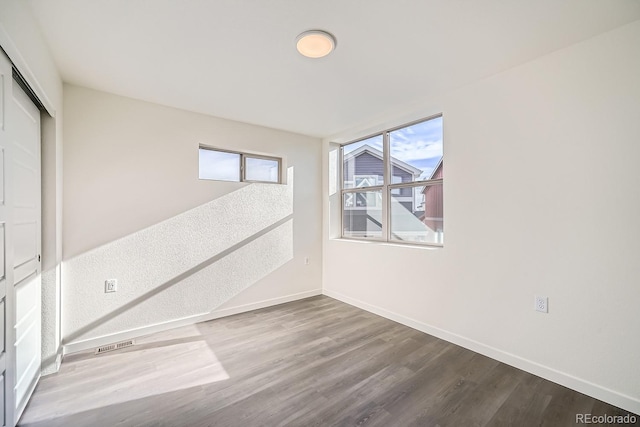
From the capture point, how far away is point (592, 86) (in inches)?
74.9

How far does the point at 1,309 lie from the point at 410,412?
2312mm

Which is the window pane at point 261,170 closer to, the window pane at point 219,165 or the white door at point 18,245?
the window pane at point 219,165

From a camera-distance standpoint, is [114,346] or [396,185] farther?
[396,185]

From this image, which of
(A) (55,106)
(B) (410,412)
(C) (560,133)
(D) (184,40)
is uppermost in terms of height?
(D) (184,40)

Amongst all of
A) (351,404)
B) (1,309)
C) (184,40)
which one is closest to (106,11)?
(184,40)

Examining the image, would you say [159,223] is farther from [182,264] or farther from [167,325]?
[167,325]

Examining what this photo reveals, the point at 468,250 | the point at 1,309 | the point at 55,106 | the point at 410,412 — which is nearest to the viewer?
the point at 1,309

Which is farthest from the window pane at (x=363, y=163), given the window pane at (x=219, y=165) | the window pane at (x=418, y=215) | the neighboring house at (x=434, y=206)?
the window pane at (x=219, y=165)

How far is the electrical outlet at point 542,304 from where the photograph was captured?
211 cm

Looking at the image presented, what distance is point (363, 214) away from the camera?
396cm

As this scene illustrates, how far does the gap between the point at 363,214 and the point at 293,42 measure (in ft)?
8.18

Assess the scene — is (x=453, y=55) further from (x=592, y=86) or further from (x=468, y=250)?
(x=468, y=250)

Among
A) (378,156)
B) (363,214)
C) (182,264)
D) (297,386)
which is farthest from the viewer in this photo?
(363,214)

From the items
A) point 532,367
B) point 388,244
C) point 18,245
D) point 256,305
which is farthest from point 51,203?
point 532,367
